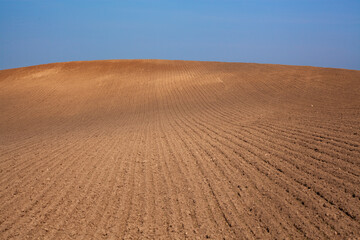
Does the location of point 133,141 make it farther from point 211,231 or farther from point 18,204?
point 211,231

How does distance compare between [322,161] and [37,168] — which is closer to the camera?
[322,161]

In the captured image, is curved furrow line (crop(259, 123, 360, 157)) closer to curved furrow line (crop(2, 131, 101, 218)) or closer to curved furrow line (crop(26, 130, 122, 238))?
curved furrow line (crop(26, 130, 122, 238))

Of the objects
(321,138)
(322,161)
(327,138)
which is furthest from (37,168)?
(327,138)

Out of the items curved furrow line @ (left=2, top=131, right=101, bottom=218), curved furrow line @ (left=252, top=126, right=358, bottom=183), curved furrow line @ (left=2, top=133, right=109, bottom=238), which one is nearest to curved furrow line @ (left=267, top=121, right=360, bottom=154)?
curved furrow line @ (left=252, top=126, right=358, bottom=183)

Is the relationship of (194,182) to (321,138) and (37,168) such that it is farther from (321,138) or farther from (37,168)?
(37,168)

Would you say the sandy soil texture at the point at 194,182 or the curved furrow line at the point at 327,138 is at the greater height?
the curved furrow line at the point at 327,138

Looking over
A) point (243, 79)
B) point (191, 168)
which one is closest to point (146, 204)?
point (191, 168)

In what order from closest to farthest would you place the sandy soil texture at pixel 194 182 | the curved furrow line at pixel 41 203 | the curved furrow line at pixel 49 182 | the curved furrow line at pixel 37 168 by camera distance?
the sandy soil texture at pixel 194 182 < the curved furrow line at pixel 41 203 < the curved furrow line at pixel 49 182 < the curved furrow line at pixel 37 168

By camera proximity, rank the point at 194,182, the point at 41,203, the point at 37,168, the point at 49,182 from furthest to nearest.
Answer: the point at 37,168, the point at 49,182, the point at 194,182, the point at 41,203

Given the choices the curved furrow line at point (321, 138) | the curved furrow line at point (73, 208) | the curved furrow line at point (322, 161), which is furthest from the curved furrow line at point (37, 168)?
the curved furrow line at point (321, 138)

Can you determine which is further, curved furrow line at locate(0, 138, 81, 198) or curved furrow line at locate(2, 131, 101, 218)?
A: curved furrow line at locate(0, 138, 81, 198)

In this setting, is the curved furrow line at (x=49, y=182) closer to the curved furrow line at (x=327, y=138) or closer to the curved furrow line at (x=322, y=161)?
the curved furrow line at (x=322, y=161)

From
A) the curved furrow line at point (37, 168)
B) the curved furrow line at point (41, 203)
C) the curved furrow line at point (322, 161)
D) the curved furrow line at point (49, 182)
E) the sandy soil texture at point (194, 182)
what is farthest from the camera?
the curved furrow line at point (37, 168)

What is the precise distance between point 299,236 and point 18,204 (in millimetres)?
4383
